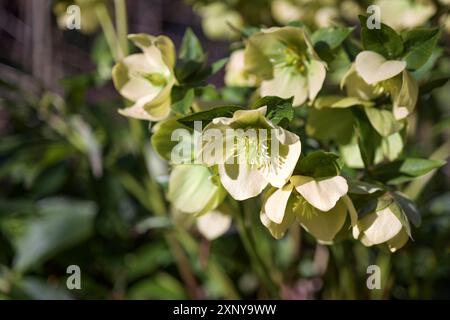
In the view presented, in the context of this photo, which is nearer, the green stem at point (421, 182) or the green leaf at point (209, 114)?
the green leaf at point (209, 114)

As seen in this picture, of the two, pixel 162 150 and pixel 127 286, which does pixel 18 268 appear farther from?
pixel 162 150

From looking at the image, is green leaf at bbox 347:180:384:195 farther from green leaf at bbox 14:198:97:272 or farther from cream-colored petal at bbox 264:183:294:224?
green leaf at bbox 14:198:97:272

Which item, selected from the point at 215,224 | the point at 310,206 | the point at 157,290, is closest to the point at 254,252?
the point at 215,224

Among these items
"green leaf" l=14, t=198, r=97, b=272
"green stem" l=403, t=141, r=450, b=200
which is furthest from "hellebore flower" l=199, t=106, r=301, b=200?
"green leaf" l=14, t=198, r=97, b=272

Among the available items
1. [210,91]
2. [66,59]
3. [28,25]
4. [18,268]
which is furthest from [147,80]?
[66,59]

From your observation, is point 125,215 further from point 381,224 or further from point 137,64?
point 381,224

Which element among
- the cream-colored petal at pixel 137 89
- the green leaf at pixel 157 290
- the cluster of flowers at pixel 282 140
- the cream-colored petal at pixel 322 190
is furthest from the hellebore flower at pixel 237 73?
the green leaf at pixel 157 290

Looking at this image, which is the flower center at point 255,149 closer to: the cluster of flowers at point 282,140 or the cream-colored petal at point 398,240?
the cluster of flowers at point 282,140
